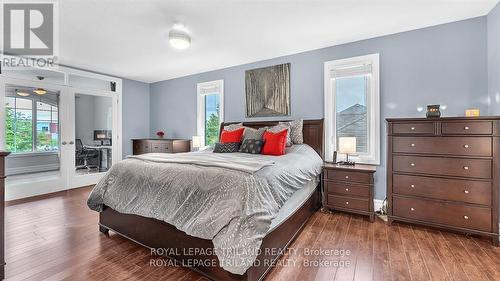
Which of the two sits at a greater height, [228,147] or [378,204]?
[228,147]

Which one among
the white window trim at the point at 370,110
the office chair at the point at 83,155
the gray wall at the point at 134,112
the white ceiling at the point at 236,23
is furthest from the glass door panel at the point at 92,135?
the white window trim at the point at 370,110

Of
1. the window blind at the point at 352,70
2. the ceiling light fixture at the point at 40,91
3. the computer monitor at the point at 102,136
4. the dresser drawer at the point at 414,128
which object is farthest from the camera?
the computer monitor at the point at 102,136

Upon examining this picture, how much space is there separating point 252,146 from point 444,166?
2255 mm

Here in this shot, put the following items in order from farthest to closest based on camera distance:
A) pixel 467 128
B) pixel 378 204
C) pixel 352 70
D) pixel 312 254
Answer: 1. pixel 352 70
2. pixel 378 204
3. pixel 467 128
4. pixel 312 254

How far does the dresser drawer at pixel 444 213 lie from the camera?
229 centimetres

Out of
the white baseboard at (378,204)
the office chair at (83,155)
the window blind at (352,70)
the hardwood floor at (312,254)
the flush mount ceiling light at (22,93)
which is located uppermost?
the window blind at (352,70)

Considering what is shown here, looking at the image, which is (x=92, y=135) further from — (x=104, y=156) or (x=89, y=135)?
(x=104, y=156)

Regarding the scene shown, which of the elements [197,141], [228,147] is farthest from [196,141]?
[228,147]

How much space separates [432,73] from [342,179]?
1.77 meters

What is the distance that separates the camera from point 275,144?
3102mm

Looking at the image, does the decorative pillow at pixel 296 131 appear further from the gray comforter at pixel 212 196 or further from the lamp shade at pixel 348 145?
the gray comforter at pixel 212 196

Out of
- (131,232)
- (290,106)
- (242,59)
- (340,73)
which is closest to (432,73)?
(340,73)

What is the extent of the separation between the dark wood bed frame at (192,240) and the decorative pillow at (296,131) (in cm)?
109

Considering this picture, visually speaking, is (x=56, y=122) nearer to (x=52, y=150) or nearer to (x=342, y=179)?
(x=52, y=150)
